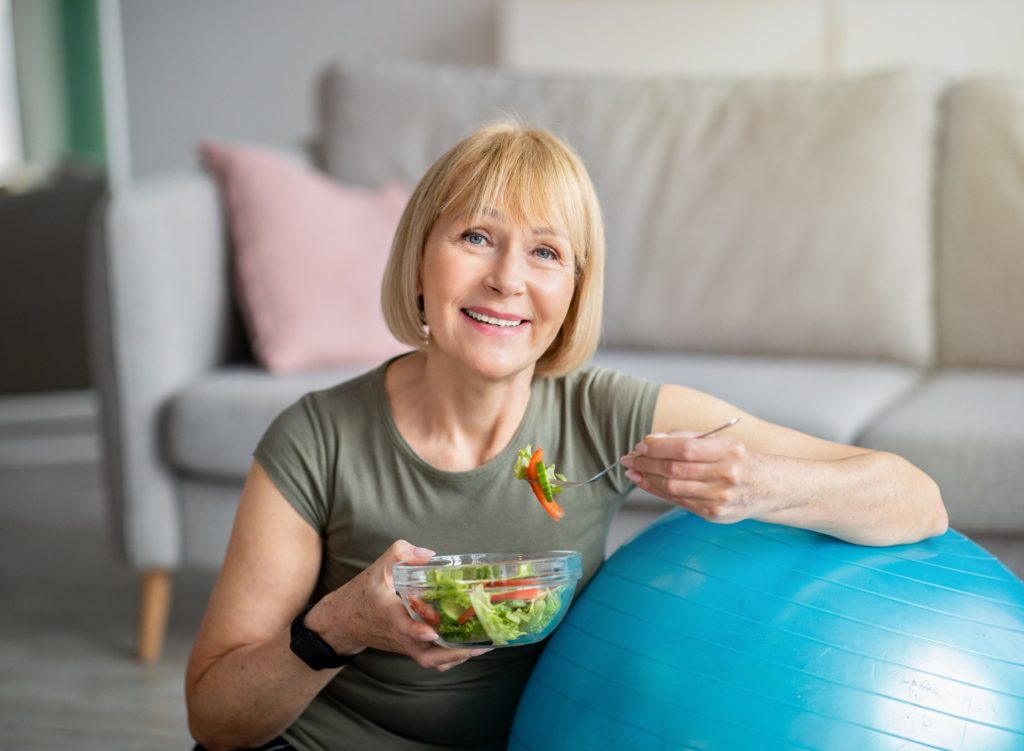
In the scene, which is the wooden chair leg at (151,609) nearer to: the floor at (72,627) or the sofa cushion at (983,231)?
the floor at (72,627)

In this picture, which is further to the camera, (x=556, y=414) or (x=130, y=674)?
(x=130, y=674)

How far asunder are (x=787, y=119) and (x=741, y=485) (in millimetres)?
1790

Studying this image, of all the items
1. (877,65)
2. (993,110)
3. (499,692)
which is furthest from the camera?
(877,65)

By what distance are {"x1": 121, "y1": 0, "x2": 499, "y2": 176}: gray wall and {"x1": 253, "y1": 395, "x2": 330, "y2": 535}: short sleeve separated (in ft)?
9.26

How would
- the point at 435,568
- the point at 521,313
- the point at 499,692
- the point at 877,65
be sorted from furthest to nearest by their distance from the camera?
the point at 877,65 → the point at 499,692 → the point at 521,313 → the point at 435,568

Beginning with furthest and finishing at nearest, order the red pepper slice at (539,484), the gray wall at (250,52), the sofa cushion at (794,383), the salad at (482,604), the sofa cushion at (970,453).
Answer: the gray wall at (250,52) → the sofa cushion at (794,383) → the sofa cushion at (970,453) → the red pepper slice at (539,484) → the salad at (482,604)

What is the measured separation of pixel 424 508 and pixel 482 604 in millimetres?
340

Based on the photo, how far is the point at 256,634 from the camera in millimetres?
1363

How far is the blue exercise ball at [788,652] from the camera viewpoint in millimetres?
1146

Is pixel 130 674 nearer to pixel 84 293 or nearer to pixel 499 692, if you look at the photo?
pixel 499 692

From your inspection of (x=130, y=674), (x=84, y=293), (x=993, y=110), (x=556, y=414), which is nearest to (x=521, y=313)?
(x=556, y=414)

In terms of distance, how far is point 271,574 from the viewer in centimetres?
137

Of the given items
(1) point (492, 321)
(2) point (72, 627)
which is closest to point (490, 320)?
(1) point (492, 321)

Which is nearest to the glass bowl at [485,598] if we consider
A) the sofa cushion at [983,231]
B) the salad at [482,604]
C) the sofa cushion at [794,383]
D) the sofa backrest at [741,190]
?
the salad at [482,604]
